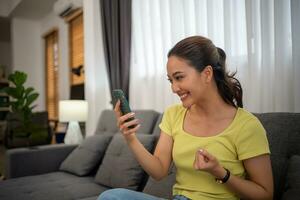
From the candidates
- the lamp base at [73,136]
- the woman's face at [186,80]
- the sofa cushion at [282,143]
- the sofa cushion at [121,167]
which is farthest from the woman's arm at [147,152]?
the lamp base at [73,136]

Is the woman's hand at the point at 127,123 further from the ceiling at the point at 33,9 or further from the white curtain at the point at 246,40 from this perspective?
the ceiling at the point at 33,9

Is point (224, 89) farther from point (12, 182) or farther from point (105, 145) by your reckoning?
point (12, 182)

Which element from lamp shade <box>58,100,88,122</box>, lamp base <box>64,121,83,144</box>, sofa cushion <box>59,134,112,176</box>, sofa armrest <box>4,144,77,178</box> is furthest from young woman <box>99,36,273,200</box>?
lamp shade <box>58,100,88,122</box>

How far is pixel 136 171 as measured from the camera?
6.02 ft

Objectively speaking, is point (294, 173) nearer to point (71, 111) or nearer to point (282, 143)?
point (282, 143)

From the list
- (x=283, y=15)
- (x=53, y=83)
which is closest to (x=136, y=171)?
(x=283, y=15)

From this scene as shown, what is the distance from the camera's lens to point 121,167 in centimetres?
189

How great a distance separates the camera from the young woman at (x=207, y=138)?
3.17ft

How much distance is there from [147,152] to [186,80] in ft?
1.04

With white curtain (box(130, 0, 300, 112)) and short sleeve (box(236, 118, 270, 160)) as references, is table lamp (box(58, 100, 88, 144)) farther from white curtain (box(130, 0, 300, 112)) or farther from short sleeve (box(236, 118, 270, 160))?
short sleeve (box(236, 118, 270, 160))

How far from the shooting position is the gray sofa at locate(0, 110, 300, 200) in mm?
1206

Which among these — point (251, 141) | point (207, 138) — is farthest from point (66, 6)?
point (251, 141)

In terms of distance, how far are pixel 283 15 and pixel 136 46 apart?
4.91ft

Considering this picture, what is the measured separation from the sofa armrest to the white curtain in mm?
889
